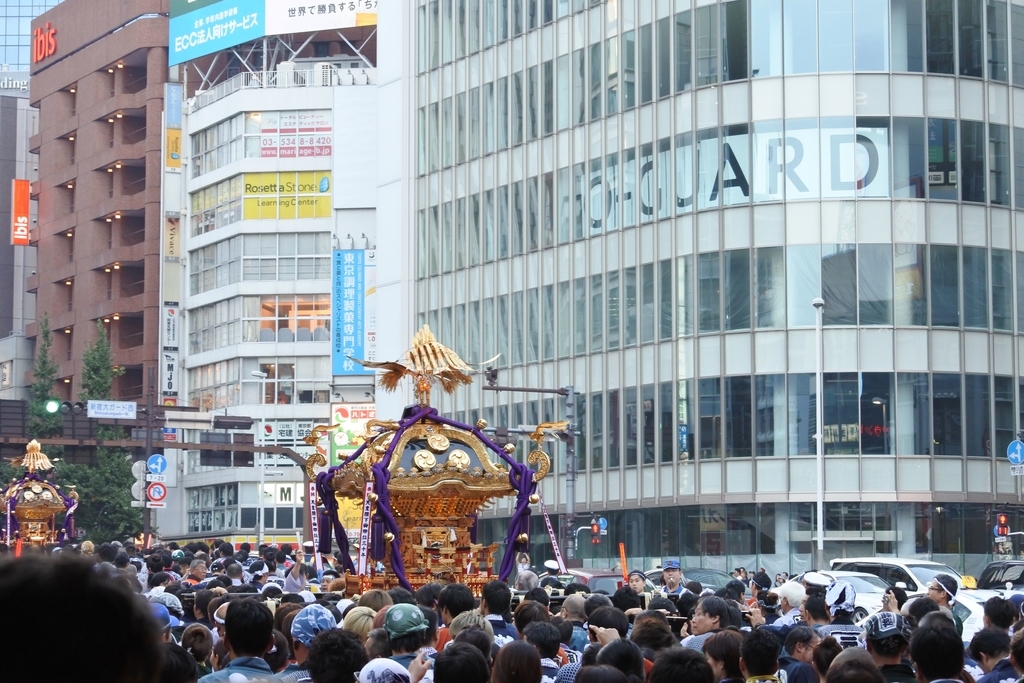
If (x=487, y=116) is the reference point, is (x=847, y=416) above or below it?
below

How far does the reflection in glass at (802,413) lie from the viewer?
44.9m

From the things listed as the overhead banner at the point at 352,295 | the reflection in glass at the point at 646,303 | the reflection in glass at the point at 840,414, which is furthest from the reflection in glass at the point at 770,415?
the overhead banner at the point at 352,295

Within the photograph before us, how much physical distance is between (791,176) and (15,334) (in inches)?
2675

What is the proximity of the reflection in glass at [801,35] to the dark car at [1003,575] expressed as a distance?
73.5 feet

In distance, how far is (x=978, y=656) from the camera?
31.2 ft

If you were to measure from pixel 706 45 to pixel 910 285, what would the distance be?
9.33 metres

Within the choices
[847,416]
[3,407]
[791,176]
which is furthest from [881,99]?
[3,407]

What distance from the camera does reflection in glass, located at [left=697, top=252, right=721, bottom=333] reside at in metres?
47.6

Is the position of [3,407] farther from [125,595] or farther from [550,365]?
[125,595]

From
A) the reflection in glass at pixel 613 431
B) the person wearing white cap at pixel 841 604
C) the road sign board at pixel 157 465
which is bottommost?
the person wearing white cap at pixel 841 604

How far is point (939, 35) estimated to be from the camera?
1842 inches

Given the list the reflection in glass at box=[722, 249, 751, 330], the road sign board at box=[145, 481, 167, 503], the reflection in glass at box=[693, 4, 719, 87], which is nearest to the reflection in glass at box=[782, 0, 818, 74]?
the reflection in glass at box=[693, 4, 719, 87]

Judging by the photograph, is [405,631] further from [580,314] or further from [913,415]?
[580,314]

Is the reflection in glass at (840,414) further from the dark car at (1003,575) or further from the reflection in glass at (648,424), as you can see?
the dark car at (1003,575)
